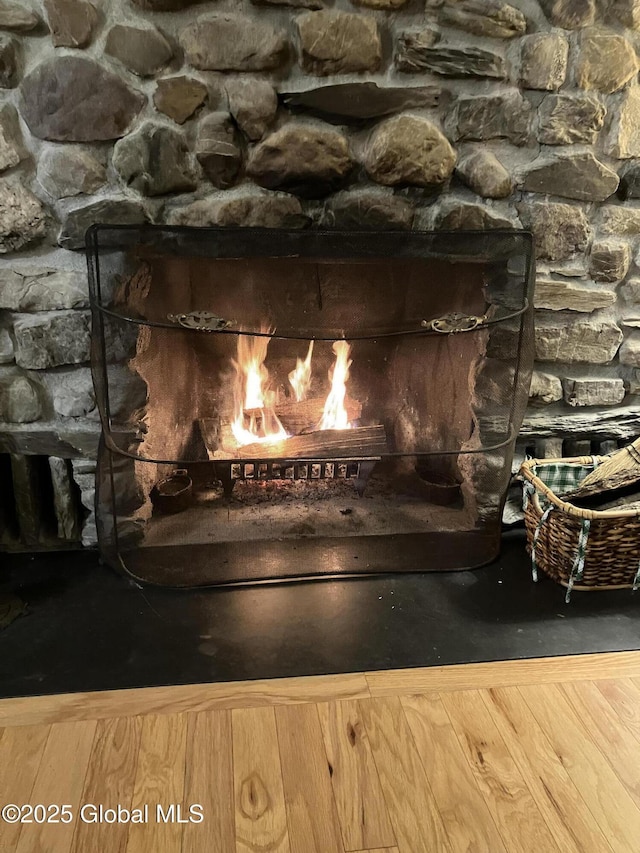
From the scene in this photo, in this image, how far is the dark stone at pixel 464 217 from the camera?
1506 millimetres

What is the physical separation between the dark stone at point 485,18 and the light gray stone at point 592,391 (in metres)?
0.82

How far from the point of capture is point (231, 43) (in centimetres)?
134

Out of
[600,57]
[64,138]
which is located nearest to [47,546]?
[64,138]

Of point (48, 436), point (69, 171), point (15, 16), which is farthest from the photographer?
point (48, 436)

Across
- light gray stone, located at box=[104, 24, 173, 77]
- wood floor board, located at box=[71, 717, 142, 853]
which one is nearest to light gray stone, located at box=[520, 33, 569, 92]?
light gray stone, located at box=[104, 24, 173, 77]

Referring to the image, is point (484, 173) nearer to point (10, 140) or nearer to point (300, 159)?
point (300, 159)

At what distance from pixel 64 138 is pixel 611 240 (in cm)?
126

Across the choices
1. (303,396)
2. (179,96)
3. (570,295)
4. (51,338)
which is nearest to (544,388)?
(570,295)

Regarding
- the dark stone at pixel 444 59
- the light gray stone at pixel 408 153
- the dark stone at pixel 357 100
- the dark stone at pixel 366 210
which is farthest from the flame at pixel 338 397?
the dark stone at pixel 444 59

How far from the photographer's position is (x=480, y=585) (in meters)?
1.67

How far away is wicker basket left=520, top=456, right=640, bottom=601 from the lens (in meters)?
1.55

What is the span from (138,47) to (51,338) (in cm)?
63

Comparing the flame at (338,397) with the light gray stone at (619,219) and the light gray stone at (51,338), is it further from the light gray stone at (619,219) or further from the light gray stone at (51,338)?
the light gray stone at (619,219)

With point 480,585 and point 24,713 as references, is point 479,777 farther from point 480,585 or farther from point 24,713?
point 24,713
